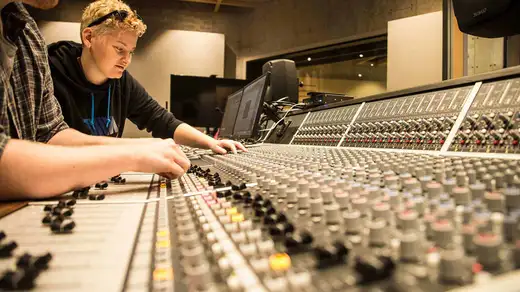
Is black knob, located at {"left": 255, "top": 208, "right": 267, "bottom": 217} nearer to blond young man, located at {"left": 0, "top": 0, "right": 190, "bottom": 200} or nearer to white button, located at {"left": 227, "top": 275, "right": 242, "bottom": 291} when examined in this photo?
white button, located at {"left": 227, "top": 275, "right": 242, "bottom": 291}

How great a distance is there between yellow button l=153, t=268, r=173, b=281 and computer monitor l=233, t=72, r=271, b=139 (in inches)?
73.4

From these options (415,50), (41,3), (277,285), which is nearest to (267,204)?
(277,285)

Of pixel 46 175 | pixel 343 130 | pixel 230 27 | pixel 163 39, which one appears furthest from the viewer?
pixel 230 27

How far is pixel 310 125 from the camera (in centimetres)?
182

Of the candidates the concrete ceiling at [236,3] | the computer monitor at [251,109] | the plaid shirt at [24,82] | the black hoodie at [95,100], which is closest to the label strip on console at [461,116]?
the plaid shirt at [24,82]

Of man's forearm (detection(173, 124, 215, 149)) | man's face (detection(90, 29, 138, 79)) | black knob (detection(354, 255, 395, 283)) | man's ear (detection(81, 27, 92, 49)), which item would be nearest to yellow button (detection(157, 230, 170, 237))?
black knob (detection(354, 255, 395, 283))

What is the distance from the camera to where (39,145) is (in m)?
0.59

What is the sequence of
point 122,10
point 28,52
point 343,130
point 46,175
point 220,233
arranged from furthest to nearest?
point 122,10, point 343,130, point 28,52, point 46,175, point 220,233

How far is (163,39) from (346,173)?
4832 millimetres

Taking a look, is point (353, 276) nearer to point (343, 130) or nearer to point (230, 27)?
point (343, 130)

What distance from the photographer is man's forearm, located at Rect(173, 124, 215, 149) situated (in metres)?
1.83

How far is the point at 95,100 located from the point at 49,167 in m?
1.48

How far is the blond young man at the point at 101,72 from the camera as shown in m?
1.71

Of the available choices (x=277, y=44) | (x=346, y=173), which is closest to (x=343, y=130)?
(x=346, y=173)
